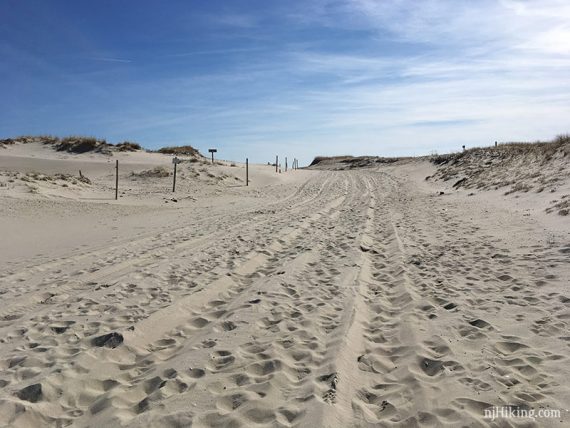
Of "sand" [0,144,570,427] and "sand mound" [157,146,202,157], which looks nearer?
"sand" [0,144,570,427]

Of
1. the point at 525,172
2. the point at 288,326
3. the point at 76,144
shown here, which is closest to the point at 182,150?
the point at 76,144

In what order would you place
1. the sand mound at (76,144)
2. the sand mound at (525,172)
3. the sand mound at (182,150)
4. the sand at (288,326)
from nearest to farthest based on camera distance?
the sand at (288,326) < the sand mound at (525,172) < the sand mound at (76,144) < the sand mound at (182,150)

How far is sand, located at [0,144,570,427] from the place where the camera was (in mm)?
3508

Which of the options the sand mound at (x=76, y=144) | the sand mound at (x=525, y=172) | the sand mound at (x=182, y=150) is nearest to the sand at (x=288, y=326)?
the sand mound at (x=525, y=172)

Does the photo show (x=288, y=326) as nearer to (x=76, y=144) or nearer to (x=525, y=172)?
(x=525, y=172)

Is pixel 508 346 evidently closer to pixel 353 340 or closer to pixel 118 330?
pixel 353 340

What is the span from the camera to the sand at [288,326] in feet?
11.5

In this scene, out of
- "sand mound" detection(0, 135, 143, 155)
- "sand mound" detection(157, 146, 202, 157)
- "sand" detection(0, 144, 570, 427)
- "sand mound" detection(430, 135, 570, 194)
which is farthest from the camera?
"sand mound" detection(157, 146, 202, 157)

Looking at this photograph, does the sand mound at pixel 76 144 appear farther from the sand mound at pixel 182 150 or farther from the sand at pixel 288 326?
the sand at pixel 288 326

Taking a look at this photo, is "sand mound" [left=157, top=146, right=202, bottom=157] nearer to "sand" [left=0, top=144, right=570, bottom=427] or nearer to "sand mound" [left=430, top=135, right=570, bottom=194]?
"sand mound" [left=430, top=135, right=570, bottom=194]

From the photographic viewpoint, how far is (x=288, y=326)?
5.16m

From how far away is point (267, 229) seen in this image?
39.8 feet

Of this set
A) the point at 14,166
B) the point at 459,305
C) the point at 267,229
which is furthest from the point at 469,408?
the point at 14,166

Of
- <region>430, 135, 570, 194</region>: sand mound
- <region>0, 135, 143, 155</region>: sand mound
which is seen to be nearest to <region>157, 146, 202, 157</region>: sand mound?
<region>0, 135, 143, 155</region>: sand mound
